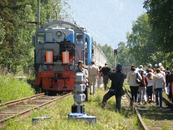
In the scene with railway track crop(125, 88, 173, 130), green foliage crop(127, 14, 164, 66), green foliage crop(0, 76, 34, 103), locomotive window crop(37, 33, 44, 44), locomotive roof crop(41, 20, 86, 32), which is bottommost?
railway track crop(125, 88, 173, 130)

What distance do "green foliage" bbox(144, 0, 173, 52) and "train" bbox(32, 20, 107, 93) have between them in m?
4.77

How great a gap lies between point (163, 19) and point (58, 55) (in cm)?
686

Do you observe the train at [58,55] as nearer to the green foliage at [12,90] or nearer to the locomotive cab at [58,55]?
the locomotive cab at [58,55]

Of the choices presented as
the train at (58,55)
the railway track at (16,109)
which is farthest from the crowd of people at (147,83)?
the railway track at (16,109)

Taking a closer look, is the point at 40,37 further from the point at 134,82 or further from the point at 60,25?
the point at 134,82

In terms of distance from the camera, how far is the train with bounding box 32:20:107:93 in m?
18.0

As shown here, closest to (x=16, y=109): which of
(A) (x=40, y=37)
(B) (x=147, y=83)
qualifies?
(B) (x=147, y=83)

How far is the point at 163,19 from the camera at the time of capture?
67.9 ft

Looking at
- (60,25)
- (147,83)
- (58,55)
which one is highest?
(60,25)

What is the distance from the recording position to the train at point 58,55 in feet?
59.0

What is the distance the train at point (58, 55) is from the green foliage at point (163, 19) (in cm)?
477

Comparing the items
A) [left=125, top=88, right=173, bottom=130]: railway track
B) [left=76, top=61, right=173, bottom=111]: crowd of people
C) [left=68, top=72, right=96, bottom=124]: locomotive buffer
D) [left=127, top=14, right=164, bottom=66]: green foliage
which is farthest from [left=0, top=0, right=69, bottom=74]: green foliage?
[left=127, top=14, right=164, bottom=66]: green foliage

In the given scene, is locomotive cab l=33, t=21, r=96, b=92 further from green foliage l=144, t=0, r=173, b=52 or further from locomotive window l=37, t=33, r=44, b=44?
green foliage l=144, t=0, r=173, b=52

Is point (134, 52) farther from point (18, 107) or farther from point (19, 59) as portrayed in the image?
point (18, 107)
